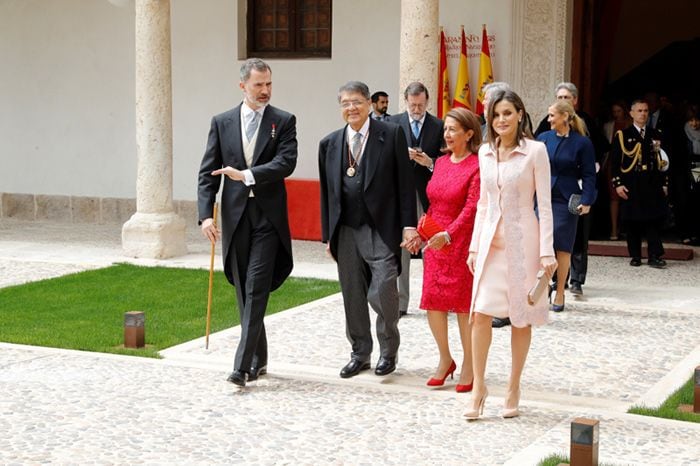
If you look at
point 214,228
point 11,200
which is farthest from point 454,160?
point 11,200

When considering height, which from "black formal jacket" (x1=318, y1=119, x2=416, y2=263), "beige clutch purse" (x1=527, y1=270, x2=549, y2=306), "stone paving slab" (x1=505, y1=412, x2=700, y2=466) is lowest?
"stone paving slab" (x1=505, y1=412, x2=700, y2=466)

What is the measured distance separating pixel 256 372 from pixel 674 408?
7.83 feet

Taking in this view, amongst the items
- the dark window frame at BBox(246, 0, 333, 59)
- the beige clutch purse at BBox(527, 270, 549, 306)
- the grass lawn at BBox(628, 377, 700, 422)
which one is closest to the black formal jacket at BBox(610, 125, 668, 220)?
the dark window frame at BBox(246, 0, 333, 59)

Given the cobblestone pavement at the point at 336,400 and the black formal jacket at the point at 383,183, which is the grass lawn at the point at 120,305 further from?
the black formal jacket at the point at 383,183

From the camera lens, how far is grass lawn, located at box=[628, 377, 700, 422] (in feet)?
20.8

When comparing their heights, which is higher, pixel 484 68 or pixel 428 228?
pixel 484 68

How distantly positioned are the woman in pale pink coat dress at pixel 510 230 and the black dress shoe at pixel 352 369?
3.84ft

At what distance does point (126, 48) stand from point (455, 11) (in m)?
4.61

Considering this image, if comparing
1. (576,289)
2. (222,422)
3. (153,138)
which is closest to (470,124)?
(222,422)

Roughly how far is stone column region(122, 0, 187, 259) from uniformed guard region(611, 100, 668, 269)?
14.7 feet

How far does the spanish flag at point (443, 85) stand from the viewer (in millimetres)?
13633

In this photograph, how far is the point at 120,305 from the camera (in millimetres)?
9719

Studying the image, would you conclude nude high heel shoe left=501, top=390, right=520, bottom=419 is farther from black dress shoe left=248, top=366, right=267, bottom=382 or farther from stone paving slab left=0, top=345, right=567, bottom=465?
black dress shoe left=248, top=366, right=267, bottom=382

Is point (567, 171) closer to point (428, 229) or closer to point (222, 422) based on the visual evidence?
point (428, 229)
